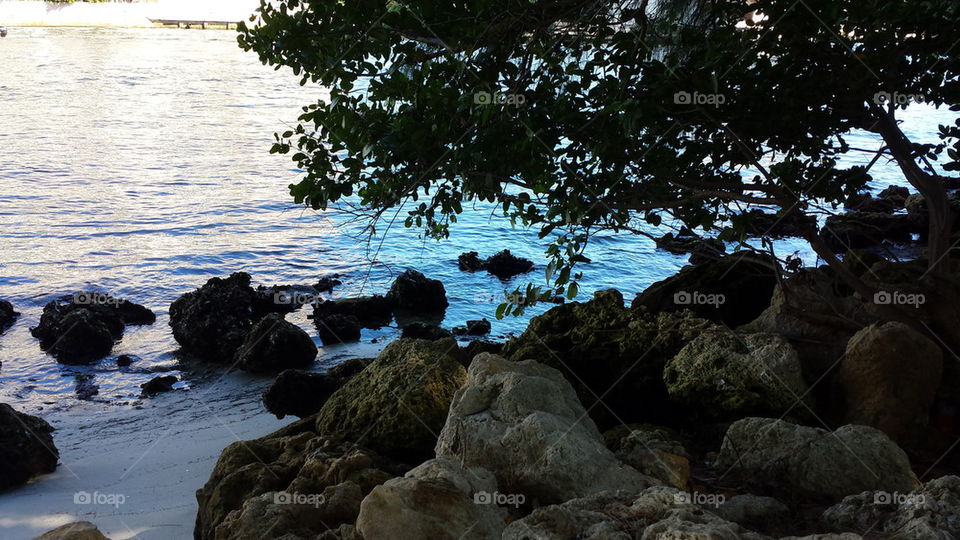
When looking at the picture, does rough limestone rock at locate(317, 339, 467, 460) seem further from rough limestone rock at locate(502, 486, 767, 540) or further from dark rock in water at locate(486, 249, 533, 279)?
dark rock in water at locate(486, 249, 533, 279)

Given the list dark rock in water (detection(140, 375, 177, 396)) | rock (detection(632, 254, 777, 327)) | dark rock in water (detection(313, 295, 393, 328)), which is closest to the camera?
rock (detection(632, 254, 777, 327))

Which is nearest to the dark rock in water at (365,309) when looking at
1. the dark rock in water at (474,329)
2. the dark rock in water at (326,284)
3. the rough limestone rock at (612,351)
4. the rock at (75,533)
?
the dark rock in water at (474,329)

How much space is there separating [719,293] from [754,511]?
5407mm

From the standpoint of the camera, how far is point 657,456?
17.9ft

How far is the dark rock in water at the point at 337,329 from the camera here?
541 inches

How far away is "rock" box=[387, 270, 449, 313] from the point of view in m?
15.3

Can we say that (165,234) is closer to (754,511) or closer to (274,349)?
(274,349)

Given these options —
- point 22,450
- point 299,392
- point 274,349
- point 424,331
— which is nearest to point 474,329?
point 424,331

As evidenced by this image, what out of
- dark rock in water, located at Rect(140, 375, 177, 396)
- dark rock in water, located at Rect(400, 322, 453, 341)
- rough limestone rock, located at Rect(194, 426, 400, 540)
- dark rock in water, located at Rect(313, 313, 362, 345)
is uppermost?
rough limestone rock, located at Rect(194, 426, 400, 540)

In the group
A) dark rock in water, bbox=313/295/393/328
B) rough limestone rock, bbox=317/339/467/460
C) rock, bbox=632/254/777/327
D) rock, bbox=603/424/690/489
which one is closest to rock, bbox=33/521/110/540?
rough limestone rock, bbox=317/339/467/460

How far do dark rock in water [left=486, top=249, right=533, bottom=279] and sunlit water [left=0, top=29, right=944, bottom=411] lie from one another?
33 centimetres

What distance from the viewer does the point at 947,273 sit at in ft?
24.4

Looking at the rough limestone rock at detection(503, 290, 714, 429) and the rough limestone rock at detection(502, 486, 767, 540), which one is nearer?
the rough limestone rock at detection(502, 486, 767, 540)

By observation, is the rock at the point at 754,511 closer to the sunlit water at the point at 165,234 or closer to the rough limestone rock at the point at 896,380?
the rough limestone rock at the point at 896,380
